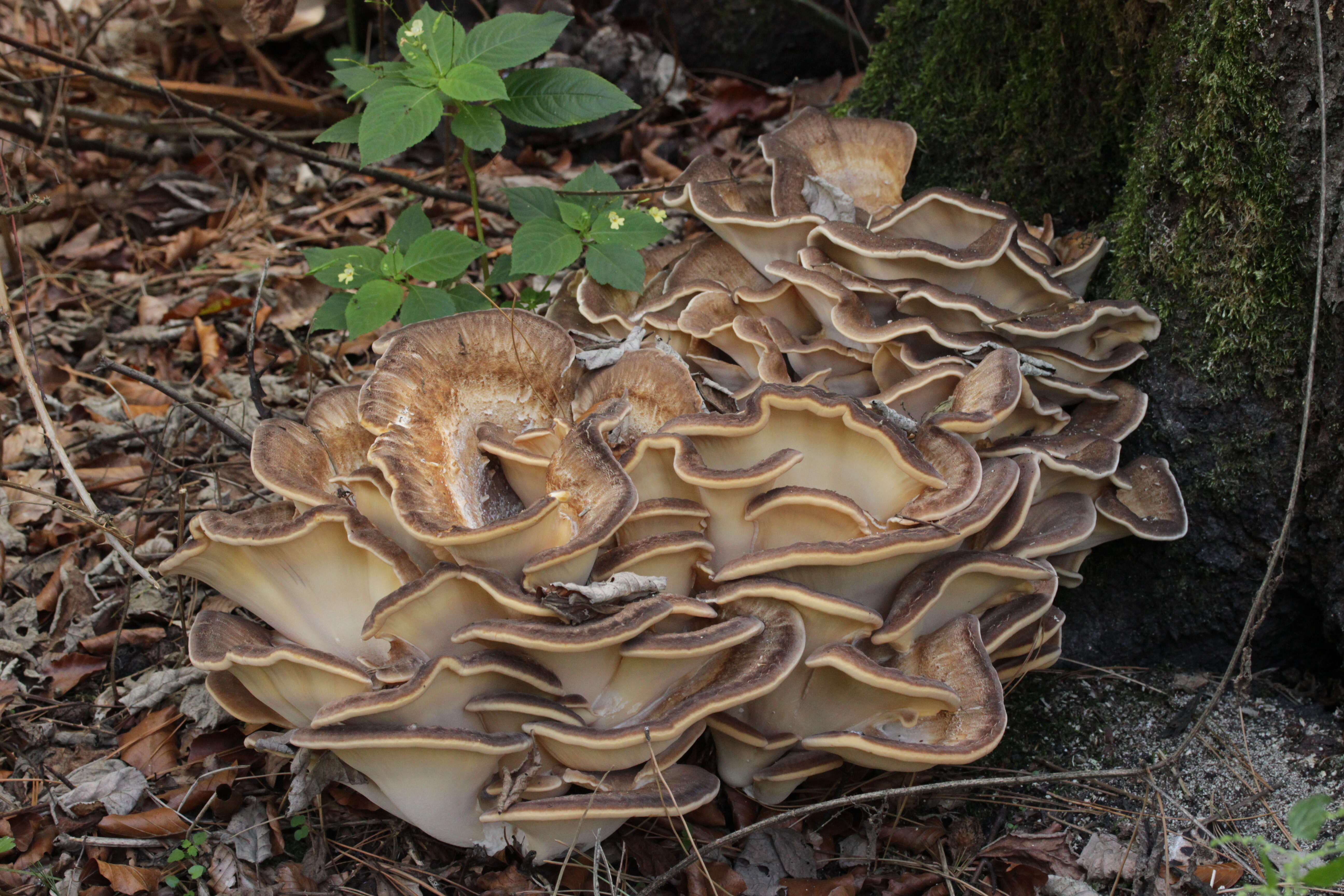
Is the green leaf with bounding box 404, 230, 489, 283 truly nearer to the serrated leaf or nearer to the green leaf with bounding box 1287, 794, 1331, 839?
the serrated leaf

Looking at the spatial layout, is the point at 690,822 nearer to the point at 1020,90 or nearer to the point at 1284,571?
the point at 1284,571

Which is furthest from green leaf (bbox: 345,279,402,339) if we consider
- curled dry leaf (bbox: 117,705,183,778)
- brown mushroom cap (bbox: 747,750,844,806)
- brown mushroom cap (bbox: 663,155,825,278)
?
brown mushroom cap (bbox: 747,750,844,806)

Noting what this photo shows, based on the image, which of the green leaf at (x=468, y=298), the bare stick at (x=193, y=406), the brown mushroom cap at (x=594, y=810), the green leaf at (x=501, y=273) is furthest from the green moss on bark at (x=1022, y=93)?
the bare stick at (x=193, y=406)

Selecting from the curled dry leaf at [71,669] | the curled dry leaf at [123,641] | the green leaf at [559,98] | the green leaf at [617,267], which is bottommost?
the curled dry leaf at [71,669]

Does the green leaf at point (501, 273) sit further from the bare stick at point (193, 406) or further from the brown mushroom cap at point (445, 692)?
the brown mushroom cap at point (445, 692)

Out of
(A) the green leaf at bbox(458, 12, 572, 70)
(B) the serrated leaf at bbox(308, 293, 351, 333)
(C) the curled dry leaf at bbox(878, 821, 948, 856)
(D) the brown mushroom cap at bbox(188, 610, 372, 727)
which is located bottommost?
(C) the curled dry leaf at bbox(878, 821, 948, 856)

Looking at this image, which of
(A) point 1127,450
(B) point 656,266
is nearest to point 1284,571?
(A) point 1127,450

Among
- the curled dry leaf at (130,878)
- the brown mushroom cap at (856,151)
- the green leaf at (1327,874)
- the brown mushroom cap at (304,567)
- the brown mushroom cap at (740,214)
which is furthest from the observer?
the brown mushroom cap at (856,151)
